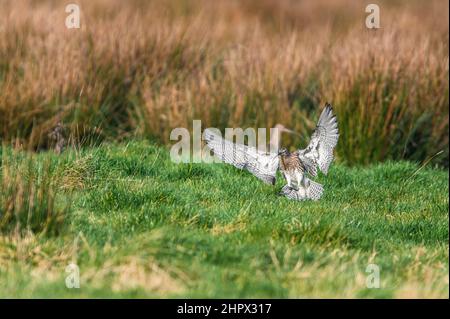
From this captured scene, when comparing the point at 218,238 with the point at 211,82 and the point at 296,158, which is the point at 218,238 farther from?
the point at 211,82

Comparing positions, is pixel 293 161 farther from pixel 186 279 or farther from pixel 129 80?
pixel 129 80

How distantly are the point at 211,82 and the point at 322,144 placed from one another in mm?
3777

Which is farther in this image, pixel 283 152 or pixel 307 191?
pixel 307 191

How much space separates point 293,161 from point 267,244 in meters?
1.10

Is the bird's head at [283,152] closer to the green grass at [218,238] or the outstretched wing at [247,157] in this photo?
the outstretched wing at [247,157]

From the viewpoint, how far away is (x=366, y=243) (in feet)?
20.4

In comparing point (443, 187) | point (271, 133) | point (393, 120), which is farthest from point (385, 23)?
point (443, 187)

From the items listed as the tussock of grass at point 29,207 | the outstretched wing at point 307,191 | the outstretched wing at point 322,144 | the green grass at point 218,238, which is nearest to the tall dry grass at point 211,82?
the green grass at point 218,238

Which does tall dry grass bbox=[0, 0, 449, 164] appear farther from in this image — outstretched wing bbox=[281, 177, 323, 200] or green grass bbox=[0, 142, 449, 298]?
outstretched wing bbox=[281, 177, 323, 200]

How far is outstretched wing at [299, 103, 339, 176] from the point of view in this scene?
6.73 metres

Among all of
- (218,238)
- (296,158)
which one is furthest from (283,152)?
(218,238)

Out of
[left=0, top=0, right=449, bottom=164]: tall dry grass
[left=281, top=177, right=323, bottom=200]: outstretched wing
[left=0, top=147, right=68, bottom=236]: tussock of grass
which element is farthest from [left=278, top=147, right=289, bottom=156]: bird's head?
[left=0, top=0, right=449, bottom=164]: tall dry grass

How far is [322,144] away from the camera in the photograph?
6816mm
